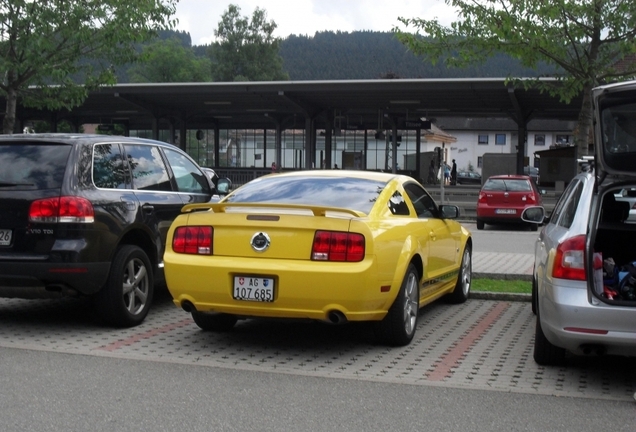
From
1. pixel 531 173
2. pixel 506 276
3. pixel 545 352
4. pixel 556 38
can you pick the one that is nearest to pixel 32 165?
pixel 545 352

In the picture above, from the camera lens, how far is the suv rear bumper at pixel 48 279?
287 inches

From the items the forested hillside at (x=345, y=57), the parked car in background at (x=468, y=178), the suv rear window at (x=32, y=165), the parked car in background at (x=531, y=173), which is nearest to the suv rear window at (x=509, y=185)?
the suv rear window at (x=32, y=165)

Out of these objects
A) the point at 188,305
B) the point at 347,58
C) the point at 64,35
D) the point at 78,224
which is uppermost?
the point at 347,58

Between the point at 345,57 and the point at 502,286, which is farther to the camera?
the point at 345,57

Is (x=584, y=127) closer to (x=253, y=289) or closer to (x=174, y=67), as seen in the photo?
(x=253, y=289)

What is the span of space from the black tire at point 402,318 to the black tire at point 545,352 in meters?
1.12

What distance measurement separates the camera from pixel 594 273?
607cm

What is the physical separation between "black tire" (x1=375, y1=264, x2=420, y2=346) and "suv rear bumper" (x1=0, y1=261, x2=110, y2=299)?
8.32 feet

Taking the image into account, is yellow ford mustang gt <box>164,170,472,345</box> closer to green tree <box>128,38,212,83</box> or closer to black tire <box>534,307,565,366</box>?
black tire <box>534,307,565,366</box>

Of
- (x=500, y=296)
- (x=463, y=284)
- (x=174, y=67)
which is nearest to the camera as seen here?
(x=463, y=284)

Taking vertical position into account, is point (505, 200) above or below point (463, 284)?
above

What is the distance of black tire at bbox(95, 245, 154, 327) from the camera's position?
25.4 ft

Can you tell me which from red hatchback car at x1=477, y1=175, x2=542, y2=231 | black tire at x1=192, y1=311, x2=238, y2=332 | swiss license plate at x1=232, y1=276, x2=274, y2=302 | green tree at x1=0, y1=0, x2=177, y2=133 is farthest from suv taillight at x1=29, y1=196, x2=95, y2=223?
red hatchback car at x1=477, y1=175, x2=542, y2=231

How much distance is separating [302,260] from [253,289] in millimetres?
457
